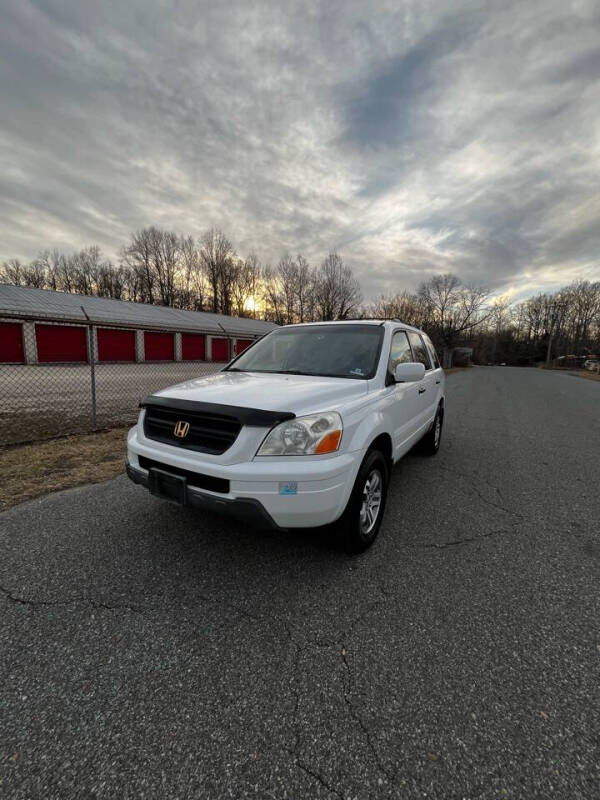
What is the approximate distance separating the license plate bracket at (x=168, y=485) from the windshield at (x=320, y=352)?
1.46 meters

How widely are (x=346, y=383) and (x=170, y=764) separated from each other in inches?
92.5

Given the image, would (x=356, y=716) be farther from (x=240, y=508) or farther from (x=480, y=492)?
(x=480, y=492)

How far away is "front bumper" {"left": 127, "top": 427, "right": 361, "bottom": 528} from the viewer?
2.24m

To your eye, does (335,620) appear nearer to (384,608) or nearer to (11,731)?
(384,608)

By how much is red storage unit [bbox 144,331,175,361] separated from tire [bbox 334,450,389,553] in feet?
91.6

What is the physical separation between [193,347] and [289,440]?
103 ft

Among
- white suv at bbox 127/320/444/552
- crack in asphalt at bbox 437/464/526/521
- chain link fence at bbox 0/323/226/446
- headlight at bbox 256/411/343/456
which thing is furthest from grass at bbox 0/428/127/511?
crack in asphalt at bbox 437/464/526/521

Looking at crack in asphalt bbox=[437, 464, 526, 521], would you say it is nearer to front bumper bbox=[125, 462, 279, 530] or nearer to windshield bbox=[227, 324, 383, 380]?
windshield bbox=[227, 324, 383, 380]

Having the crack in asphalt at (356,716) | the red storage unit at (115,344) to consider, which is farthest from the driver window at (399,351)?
the red storage unit at (115,344)

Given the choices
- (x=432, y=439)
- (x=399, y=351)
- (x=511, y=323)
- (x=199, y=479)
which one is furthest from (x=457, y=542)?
(x=511, y=323)

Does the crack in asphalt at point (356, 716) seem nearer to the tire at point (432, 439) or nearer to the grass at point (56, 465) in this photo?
the grass at point (56, 465)

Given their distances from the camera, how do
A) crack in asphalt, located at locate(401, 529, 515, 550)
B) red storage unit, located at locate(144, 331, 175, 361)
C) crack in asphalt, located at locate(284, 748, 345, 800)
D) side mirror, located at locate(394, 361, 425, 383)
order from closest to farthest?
1. crack in asphalt, located at locate(284, 748, 345, 800)
2. crack in asphalt, located at locate(401, 529, 515, 550)
3. side mirror, located at locate(394, 361, 425, 383)
4. red storage unit, located at locate(144, 331, 175, 361)

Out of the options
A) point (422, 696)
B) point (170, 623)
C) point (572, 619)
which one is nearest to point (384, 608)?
point (422, 696)

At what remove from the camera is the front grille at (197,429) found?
243 cm
